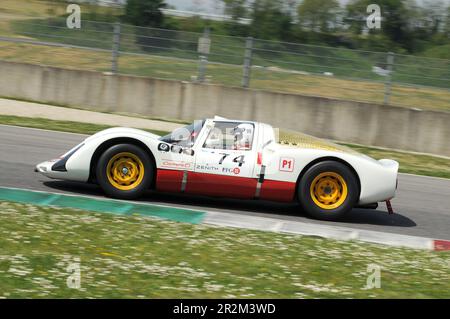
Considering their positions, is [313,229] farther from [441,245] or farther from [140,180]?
[140,180]

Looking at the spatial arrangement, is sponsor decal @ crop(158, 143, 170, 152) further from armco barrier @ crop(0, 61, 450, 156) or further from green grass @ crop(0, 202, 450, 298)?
armco barrier @ crop(0, 61, 450, 156)

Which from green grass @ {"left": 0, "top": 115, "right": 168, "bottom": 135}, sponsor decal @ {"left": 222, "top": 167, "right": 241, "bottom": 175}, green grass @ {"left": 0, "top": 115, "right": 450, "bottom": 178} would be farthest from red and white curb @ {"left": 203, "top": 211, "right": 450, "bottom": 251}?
green grass @ {"left": 0, "top": 115, "right": 168, "bottom": 135}

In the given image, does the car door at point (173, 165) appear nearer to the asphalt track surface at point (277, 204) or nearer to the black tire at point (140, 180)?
the black tire at point (140, 180)

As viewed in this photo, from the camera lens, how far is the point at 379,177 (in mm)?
9930

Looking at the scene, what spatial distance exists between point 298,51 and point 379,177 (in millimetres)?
9985

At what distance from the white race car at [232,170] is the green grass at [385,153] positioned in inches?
241

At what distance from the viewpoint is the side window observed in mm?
9977

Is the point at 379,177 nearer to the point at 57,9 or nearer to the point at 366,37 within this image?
the point at 366,37

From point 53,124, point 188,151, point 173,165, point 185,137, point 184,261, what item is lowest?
point 184,261

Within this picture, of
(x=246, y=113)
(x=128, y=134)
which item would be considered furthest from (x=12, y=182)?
(x=246, y=113)

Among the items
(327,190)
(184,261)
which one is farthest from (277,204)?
(184,261)

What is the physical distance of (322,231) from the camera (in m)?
9.35

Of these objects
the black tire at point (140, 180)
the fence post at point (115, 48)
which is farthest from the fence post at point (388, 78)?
the black tire at point (140, 180)

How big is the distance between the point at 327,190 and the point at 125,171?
247 centimetres
